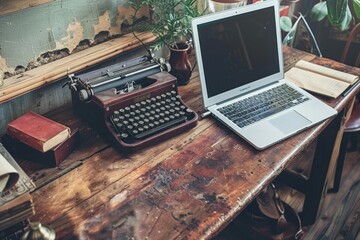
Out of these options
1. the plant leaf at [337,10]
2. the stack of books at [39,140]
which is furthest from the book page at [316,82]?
the stack of books at [39,140]

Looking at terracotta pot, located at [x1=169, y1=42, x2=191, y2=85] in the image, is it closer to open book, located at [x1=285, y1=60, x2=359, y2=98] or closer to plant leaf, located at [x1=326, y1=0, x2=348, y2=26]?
open book, located at [x1=285, y1=60, x2=359, y2=98]

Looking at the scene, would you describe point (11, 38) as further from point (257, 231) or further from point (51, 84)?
point (257, 231)

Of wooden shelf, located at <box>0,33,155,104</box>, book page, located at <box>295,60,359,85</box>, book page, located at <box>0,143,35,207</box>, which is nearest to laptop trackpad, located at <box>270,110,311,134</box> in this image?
book page, located at <box>295,60,359,85</box>

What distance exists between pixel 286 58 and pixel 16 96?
122cm

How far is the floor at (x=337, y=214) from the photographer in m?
2.06

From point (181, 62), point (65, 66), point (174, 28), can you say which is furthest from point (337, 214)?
point (65, 66)

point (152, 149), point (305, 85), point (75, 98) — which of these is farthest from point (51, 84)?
point (305, 85)

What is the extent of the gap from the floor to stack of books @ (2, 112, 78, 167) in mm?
1037

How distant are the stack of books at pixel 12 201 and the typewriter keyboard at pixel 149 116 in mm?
387

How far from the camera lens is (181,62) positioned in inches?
64.8

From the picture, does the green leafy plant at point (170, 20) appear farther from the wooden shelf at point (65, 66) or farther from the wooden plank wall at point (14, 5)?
the wooden plank wall at point (14, 5)

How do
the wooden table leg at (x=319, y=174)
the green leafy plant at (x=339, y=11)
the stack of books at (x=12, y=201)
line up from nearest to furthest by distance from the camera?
the stack of books at (x=12, y=201) → the wooden table leg at (x=319, y=174) → the green leafy plant at (x=339, y=11)

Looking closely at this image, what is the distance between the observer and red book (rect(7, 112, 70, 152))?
1.18m

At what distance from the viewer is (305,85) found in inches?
65.9
